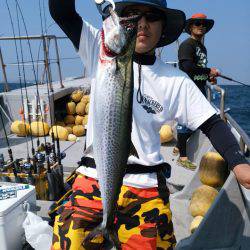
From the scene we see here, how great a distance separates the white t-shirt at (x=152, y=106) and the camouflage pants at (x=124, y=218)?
86 millimetres

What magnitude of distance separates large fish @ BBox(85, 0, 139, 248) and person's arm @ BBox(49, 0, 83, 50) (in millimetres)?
455

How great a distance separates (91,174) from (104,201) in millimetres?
344

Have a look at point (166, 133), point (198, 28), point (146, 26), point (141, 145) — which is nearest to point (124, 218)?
point (141, 145)

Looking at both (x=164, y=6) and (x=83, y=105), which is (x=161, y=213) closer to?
(x=164, y=6)

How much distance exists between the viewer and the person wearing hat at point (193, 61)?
18.5 feet

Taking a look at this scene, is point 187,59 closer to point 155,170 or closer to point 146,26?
point 146,26

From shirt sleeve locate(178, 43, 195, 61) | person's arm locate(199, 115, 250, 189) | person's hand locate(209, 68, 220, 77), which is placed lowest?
person's hand locate(209, 68, 220, 77)

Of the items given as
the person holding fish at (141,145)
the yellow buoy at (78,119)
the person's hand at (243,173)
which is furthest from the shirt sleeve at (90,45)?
the yellow buoy at (78,119)

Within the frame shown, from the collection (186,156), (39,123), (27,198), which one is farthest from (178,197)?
(39,123)

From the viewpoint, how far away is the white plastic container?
9.59ft

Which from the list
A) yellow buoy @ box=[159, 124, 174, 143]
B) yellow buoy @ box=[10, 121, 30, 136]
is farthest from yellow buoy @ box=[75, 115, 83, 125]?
yellow buoy @ box=[159, 124, 174, 143]

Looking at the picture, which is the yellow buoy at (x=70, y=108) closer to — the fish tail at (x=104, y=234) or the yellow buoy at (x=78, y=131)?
the yellow buoy at (x=78, y=131)

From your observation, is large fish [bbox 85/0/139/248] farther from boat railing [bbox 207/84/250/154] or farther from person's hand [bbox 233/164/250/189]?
boat railing [bbox 207/84/250/154]

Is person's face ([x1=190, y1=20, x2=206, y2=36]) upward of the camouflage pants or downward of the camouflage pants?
upward
